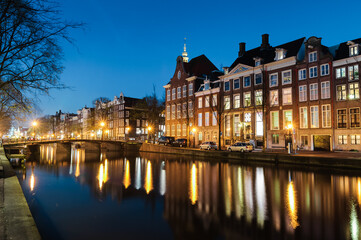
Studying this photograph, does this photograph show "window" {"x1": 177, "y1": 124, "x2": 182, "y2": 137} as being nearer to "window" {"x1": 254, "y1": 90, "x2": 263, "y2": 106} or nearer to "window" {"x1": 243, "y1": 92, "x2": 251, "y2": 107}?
"window" {"x1": 243, "y1": 92, "x2": 251, "y2": 107}

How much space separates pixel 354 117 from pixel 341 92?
13.3 feet

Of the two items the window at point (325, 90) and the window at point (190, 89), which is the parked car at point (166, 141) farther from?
the window at point (325, 90)

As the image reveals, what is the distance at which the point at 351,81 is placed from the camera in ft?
121

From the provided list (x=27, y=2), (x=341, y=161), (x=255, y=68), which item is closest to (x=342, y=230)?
(x=27, y=2)

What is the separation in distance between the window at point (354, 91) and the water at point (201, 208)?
19.9m

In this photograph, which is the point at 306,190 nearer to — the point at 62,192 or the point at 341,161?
the point at 341,161

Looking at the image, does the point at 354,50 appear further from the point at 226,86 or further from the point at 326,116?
the point at 226,86

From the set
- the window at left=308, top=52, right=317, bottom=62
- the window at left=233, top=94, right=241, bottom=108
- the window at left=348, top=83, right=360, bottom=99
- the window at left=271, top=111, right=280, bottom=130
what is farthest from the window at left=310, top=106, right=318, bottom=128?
the window at left=233, top=94, right=241, bottom=108

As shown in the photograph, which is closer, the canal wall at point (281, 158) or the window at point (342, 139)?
the canal wall at point (281, 158)

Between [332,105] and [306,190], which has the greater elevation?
[332,105]

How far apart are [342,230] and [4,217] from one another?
11749 millimetres

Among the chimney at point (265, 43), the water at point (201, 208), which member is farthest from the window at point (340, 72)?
the water at point (201, 208)

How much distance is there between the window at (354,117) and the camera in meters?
36.0

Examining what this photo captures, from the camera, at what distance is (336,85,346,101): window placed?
3766cm
